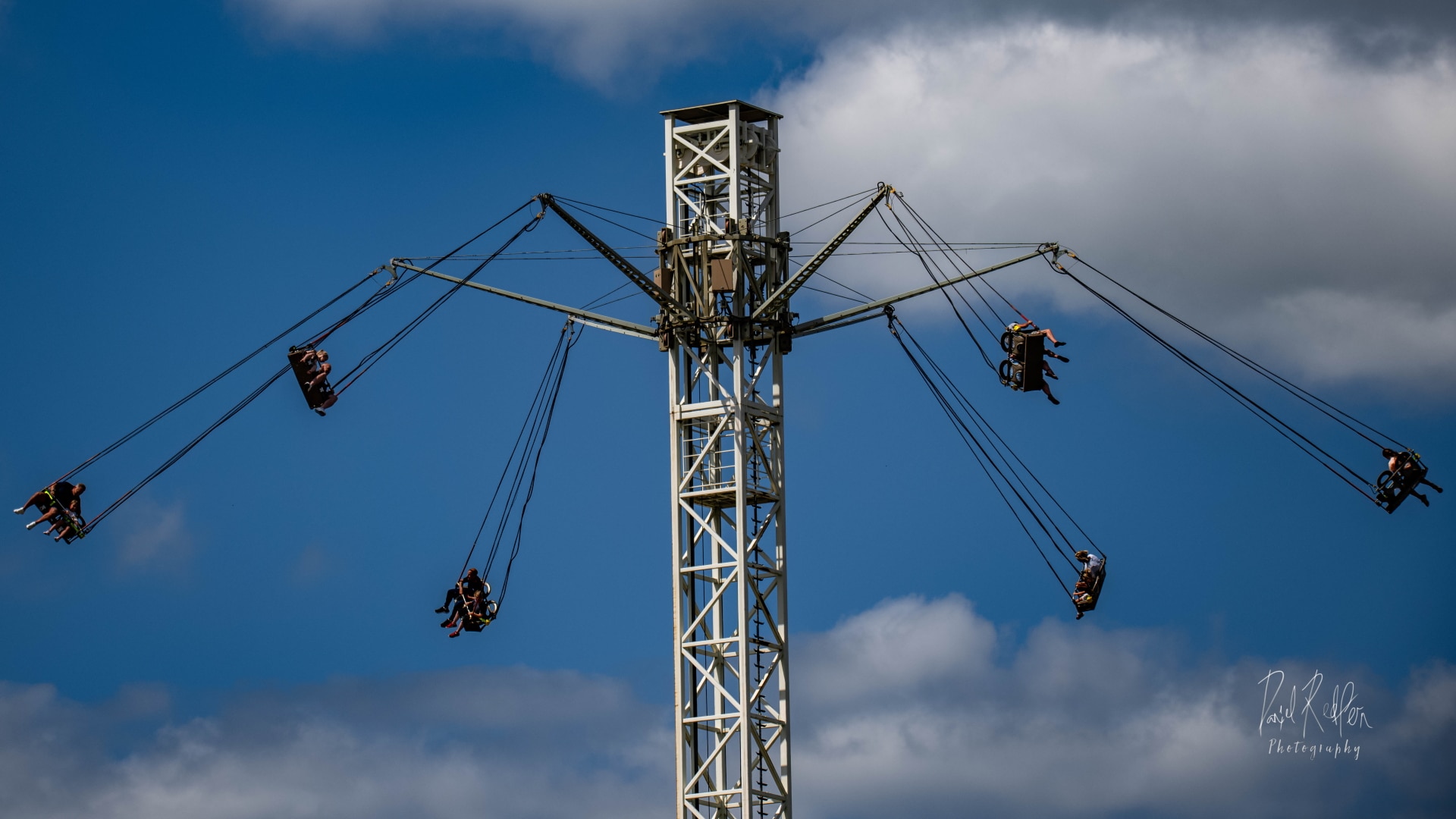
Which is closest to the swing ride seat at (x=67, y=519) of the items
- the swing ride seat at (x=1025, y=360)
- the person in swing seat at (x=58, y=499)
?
the person in swing seat at (x=58, y=499)

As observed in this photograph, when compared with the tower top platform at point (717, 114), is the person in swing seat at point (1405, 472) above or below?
below

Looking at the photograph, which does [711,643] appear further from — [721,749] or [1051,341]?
[1051,341]

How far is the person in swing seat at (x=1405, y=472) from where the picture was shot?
8338 cm

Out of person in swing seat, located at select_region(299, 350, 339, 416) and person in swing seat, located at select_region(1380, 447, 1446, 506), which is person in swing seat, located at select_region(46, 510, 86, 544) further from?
person in swing seat, located at select_region(1380, 447, 1446, 506)

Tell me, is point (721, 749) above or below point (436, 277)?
below

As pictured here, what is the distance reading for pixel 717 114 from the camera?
8706cm

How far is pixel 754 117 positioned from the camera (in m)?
87.4

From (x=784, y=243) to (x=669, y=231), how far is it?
2478 mm

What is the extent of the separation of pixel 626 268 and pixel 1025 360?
8.60 m

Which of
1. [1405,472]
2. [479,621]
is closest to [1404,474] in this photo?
[1405,472]

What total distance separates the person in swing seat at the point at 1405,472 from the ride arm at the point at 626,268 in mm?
14899

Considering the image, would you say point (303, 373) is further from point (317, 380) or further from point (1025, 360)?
point (1025, 360)

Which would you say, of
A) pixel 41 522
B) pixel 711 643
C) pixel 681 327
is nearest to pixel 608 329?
pixel 681 327

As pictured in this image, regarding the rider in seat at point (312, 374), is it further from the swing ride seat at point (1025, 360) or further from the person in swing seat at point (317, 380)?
the swing ride seat at point (1025, 360)
